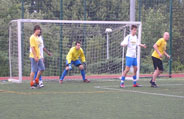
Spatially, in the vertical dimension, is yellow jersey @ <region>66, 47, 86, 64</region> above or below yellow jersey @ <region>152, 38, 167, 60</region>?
below

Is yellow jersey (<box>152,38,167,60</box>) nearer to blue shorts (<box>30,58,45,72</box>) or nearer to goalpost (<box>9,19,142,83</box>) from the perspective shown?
goalpost (<box>9,19,142,83</box>)

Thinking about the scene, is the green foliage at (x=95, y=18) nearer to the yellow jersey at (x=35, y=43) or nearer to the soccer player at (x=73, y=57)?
the soccer player at (x=73, y=57)

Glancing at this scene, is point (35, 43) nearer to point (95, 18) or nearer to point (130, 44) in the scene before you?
point (130, 44)

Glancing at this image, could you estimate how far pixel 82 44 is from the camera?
15820mm

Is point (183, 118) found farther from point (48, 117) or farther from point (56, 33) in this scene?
point (56, 33)

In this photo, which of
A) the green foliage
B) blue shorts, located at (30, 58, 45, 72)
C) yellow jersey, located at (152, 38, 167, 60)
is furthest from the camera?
the green foliage

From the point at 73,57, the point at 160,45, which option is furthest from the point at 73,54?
the point at 160,45

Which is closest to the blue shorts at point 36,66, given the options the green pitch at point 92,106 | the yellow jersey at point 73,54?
the green pitch at point 92,106

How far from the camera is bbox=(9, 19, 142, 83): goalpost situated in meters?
15.1

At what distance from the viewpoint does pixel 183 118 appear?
632 centimetres

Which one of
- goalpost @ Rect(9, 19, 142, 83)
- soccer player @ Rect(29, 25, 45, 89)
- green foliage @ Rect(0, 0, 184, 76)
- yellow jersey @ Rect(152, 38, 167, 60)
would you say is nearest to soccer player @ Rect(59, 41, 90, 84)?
goalpost @ Rect(9, 19, 142, 83)

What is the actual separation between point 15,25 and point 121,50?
179 inches

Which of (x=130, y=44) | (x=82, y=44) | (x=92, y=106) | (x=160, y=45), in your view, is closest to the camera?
(x=92, y=106)

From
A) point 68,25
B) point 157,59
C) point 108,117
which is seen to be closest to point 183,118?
point 108,117
